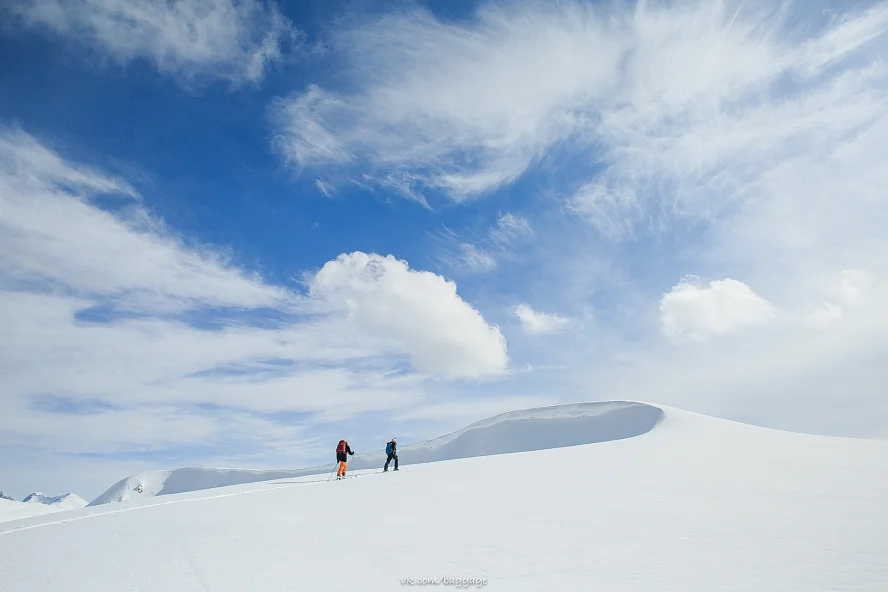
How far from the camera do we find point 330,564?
21.9 feet

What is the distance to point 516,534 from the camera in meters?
7.66

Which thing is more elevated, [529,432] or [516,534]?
[529,432]

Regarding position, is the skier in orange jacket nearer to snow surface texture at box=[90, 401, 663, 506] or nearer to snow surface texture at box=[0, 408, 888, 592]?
snow surface texture at box=[0, 408, 888, 592]

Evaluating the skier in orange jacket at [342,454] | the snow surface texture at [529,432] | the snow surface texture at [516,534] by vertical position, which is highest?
the snow surface texture at [529,432]

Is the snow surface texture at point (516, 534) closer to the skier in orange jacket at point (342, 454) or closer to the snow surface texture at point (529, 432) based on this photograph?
the skier in orange jacket at point (342, 454)

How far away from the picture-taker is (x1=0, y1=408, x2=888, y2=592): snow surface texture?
5.75 m

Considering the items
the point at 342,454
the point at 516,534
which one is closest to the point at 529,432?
the point at 342,454

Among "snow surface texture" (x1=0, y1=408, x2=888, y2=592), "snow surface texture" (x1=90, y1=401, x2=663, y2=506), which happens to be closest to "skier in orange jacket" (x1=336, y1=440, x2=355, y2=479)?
"snow surface texture" (x1=0, y1=408, x2=888, y2=592)

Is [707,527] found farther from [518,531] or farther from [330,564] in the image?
[330,564]

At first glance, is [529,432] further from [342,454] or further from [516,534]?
[516,534]

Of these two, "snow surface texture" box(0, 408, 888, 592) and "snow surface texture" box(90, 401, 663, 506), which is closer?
"snow surface texture" box(0, 408, 888, 592)

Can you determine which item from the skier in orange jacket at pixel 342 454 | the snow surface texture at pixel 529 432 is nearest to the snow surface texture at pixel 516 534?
the skier in orange jacket at pixel 342 454

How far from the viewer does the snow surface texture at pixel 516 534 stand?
226 inches

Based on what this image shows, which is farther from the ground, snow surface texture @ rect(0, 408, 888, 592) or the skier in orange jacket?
the skier in orange jacket
